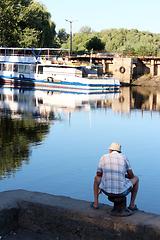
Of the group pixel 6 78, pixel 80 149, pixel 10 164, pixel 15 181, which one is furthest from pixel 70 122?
pixel 6 78

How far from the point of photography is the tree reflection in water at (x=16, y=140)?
11.3m

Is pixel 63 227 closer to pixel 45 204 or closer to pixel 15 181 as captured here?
pixel 45 204

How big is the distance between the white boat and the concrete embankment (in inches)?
1524

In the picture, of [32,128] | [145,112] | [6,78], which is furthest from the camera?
[6,78]

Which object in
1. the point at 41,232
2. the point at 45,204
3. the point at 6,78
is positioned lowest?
the point at 41,232

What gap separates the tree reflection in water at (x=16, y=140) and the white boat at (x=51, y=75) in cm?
2454

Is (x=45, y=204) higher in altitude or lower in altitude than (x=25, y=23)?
lower

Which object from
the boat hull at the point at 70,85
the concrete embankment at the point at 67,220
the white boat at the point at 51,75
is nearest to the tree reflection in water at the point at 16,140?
the concrete embankment at the point at 67,220

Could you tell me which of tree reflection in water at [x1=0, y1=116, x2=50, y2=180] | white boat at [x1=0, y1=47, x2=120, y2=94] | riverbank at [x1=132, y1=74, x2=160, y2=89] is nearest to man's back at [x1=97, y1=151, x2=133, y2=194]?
tree reflection in water at [x1=0, y1=116, x2=50, y2=180]

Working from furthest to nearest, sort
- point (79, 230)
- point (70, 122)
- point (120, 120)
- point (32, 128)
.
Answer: point (120, 120)
point (70, 122)
point (32, 128)
point (79, 230)

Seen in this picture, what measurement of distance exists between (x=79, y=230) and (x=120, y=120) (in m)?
16.8

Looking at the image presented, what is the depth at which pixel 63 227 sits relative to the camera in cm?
626

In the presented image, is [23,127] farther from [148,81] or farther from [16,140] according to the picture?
[148,81]

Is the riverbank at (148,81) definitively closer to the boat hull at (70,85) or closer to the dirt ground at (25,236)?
the boat hull at (70,85)
